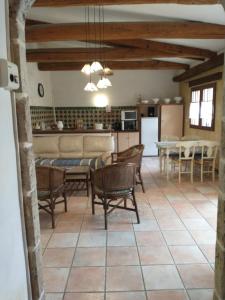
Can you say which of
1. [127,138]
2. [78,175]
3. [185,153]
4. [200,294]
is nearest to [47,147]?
[78,175]

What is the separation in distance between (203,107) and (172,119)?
139 cm

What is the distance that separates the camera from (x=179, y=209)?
365 cm

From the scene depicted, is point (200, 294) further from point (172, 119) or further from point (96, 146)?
point (172, 119)

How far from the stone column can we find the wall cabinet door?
6554 millimetres

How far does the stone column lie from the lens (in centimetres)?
132

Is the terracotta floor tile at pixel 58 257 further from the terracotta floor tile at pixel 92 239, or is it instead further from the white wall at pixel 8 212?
the white wall at pixel 8 212

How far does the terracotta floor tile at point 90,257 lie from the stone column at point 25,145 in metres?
0.85

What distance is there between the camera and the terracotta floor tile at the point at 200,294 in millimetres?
1926

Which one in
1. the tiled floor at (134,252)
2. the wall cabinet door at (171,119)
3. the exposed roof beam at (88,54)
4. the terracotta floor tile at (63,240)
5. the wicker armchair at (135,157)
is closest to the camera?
the tiled floor at (134,252)

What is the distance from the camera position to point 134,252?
2559mm

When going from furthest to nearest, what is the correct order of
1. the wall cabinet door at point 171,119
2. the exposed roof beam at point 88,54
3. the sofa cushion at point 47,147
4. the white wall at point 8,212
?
1. the wall cabinet door at point 171,119
2. the exposed roof beam at point 88,54
3. the sofa cushion at point 47,147
4. the white wall at point 8,212

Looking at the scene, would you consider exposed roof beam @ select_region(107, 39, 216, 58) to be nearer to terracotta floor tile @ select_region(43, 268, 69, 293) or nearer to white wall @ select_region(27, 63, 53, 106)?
white wall @ select_region(27, 63, 53, 106)

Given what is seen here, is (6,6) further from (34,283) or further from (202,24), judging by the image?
(202,24)

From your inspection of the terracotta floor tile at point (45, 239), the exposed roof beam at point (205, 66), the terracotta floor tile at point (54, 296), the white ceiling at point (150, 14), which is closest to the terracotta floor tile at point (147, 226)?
the terracotta floor tile at point (45, 239)
